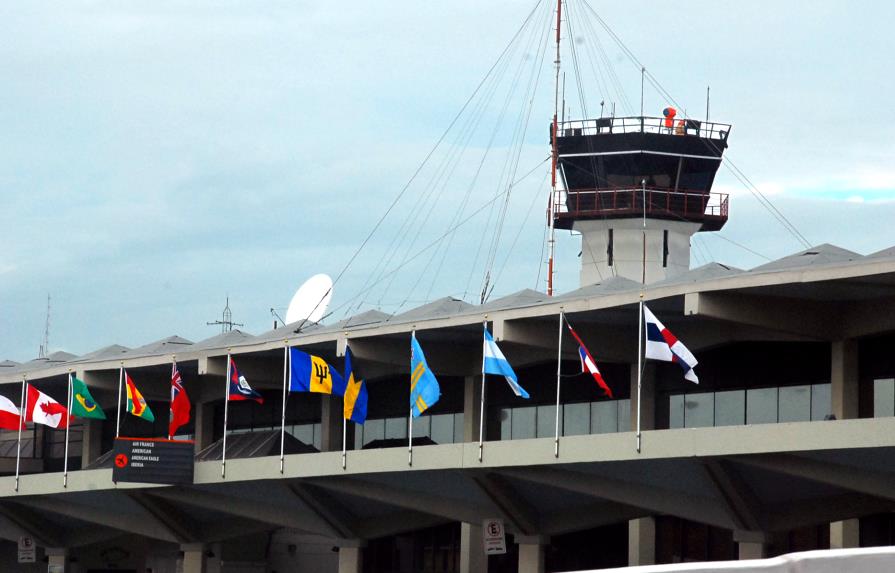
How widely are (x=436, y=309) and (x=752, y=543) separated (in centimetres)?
1222

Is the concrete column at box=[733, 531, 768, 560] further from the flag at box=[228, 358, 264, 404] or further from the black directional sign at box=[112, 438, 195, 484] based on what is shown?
the black directional sign at box=[112, 438, 195, 484]

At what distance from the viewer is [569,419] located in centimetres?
4162

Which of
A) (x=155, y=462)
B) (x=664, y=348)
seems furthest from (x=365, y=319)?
(x=664, y=348)

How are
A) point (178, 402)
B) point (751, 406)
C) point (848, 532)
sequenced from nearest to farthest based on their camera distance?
point (848, 532)
point (751, 406)
point (178, 402)

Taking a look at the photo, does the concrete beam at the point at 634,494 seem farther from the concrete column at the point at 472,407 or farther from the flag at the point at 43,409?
the flag at the point at 43,409

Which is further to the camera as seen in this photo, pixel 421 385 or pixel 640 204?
pixel 640 204

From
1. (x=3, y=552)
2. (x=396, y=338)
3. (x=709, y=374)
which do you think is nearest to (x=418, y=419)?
(x=396, y=338)

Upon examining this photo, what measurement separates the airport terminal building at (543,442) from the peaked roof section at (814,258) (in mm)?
82

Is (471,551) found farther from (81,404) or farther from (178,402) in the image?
(81,404)

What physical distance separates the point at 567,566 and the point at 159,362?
14179mm

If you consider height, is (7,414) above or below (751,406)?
above

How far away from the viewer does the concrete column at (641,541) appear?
39.0 m

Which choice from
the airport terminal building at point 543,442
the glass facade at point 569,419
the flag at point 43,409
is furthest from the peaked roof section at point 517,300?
the flag at point 43,409

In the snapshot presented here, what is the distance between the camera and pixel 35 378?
163 ft
